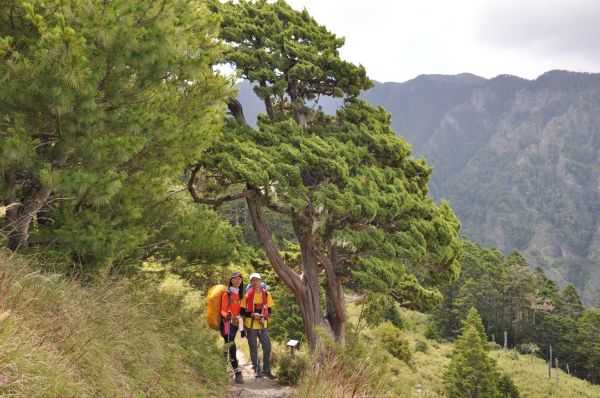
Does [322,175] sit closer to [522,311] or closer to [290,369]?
[290,369]

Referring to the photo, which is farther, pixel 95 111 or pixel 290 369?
pixel 290 369

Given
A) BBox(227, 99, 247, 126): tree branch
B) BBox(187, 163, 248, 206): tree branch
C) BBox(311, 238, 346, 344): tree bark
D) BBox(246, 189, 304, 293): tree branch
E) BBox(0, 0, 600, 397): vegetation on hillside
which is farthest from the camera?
BBox(227, 99, 247, 126): tree branch

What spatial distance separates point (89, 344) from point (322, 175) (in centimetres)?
637

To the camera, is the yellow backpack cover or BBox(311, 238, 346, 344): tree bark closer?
the yellow backpack cover

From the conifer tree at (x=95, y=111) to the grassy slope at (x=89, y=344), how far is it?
0.68m

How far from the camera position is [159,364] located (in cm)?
503

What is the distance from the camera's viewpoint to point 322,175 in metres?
9.63

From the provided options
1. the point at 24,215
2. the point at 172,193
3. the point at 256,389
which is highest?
the point at 172,193

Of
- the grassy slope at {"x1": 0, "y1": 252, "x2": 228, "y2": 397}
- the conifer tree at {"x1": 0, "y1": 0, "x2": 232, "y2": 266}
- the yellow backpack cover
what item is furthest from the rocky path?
the conifer tree at {"x1": 0, "y1": 0, "x2": 232, "y2": 266}

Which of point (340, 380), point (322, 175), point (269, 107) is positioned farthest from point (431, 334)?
point (340, 380)

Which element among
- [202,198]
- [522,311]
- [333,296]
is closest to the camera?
[202,198]

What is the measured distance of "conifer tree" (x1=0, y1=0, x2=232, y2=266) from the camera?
462cm

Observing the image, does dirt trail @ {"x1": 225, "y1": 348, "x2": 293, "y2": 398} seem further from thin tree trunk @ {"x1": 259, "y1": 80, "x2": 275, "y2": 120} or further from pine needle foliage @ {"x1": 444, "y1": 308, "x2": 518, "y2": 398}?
pine needle foliage @ {"x1": 444, "y1": 308, "x2": 518, "y2": 398}

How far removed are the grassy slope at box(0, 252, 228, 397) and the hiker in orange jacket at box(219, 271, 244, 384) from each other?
1.82 ft
